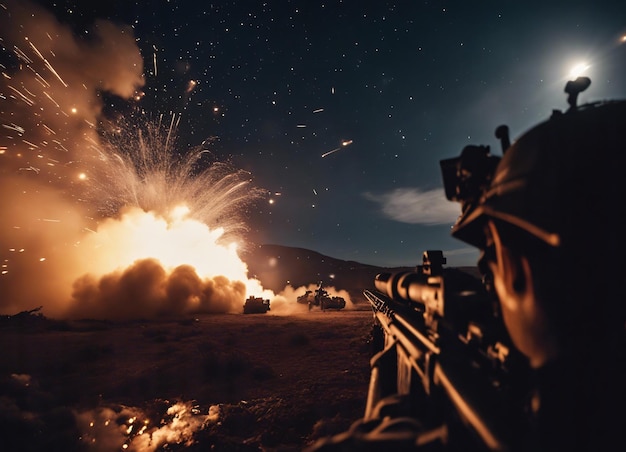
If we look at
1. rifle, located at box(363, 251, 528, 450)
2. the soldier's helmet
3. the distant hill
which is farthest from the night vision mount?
the distant hill

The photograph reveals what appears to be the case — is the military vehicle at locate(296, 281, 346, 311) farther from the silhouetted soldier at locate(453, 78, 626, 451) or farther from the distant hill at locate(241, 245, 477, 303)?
the distant hill at locate(241, 245, 477, 303)

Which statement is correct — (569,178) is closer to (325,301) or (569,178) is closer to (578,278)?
(578,278)

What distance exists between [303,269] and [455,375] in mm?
98800

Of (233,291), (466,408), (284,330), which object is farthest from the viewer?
(233,291)

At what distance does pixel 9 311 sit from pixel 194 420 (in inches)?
1405

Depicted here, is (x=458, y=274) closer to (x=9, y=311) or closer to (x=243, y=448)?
(x=243, y=448)

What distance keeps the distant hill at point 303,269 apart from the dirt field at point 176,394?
57.0m

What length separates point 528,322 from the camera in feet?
5.43

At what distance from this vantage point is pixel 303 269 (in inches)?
3915

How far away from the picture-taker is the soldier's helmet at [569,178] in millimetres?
1369

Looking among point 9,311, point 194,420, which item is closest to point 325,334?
point 194,420

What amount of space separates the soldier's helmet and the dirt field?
5748 millimetres

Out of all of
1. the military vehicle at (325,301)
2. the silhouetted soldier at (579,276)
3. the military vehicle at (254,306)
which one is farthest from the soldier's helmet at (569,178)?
the military vehicle at (325,301)

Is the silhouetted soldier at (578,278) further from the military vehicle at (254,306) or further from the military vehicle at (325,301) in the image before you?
the military vehicle at (325,301)
